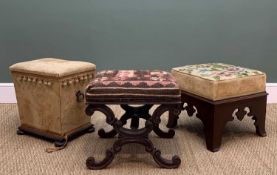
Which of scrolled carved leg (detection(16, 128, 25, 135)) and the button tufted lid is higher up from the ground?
the button tufted lid

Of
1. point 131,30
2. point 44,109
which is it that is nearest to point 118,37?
point 131,30

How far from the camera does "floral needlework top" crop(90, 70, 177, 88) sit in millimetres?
1422

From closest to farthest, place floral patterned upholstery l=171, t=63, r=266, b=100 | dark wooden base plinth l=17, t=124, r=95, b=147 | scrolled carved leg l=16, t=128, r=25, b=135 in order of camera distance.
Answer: floral patterned upholstery l=171, t=63, r=266, b=100 < dark wooden base plinth l=17, t=124, r=95, b=147 < scrolled carved leg l=16, t=128, r=25, b=135

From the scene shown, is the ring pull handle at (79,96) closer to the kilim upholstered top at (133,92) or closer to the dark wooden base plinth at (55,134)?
the dark wooden base plinth at (55,134)

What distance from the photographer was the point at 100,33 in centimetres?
229

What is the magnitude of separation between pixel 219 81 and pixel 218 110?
14cm

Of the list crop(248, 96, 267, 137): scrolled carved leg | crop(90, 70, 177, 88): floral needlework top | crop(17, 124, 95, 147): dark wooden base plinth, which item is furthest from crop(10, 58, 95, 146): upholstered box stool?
crop(248, 96, 267, 137): scrolled carved leg

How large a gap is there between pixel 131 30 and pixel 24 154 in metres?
1.10

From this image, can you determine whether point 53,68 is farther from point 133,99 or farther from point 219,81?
point 219,81

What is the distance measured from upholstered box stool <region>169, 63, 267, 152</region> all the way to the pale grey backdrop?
1.83 ft

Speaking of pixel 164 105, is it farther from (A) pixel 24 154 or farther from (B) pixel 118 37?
(B) pixel 118 37

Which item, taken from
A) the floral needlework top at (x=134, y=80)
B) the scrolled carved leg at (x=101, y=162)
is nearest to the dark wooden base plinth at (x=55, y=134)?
the scrolled carved leg at (x=101, y=162)

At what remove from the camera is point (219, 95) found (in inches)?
62.8

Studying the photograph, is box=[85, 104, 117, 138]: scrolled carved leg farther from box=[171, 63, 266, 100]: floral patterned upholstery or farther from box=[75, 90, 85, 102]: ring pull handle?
box=[171, 63, 266, 100]: floral patterned upholstery
